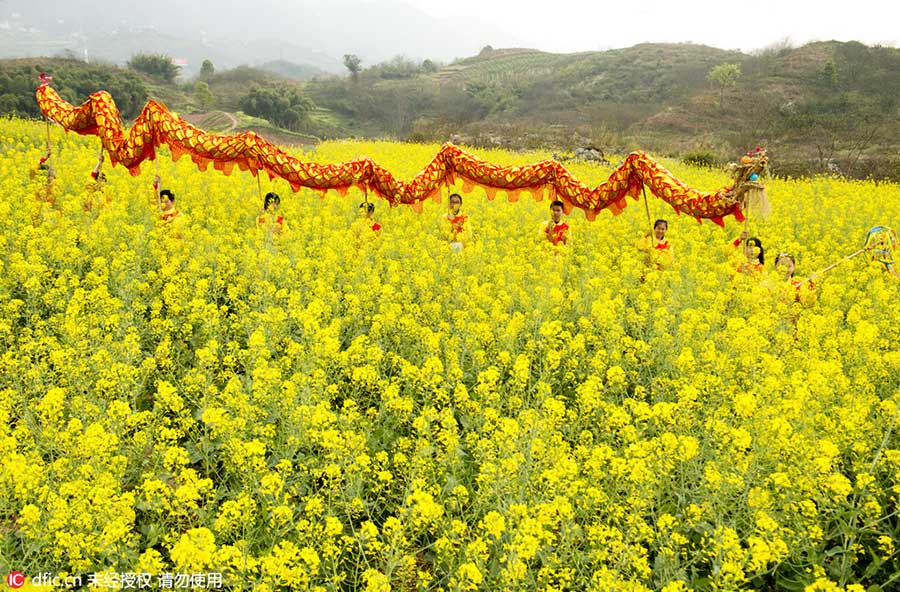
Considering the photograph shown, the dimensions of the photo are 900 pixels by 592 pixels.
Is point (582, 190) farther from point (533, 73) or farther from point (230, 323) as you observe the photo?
point (533, 73)

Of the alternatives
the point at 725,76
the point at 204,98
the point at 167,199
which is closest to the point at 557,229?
the point at 167,199

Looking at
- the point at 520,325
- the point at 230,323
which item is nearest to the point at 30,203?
the point at 230,323

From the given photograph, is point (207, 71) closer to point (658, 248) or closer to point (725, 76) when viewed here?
point (725, 76)

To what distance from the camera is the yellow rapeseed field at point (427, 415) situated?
11.3 ft

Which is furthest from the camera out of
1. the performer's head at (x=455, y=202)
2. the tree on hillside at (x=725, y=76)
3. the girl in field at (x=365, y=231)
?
the tree on hillside at (x=725, y=76)

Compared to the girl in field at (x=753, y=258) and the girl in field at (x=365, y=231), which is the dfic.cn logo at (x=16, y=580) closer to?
the girl in field at (x=365, y=231)

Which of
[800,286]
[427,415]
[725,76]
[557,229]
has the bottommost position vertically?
[427,415]

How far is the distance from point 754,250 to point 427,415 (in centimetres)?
556

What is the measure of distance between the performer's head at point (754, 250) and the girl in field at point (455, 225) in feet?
12.8

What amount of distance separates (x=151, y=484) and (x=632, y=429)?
3162 millimetres

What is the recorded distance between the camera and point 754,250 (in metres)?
7.61

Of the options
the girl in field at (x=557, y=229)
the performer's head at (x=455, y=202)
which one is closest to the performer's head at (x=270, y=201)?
the performer's head at (x=455, y=202)

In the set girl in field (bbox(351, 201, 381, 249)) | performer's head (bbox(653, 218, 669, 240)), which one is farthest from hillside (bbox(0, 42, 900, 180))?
girl in field (bbox(351, 201, 381, 249))

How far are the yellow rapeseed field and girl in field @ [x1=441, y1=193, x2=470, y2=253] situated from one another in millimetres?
523
